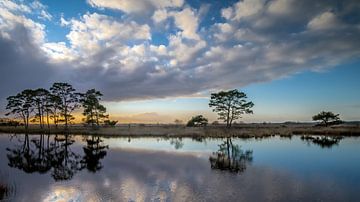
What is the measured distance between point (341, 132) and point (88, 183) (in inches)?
2349

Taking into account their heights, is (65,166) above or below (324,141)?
above

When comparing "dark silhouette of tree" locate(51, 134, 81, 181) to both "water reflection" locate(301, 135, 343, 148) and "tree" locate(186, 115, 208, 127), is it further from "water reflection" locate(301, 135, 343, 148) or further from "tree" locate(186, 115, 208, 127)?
"tree" locate(186, 115, 208, 127)

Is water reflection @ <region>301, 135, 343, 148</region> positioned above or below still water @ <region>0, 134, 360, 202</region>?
below

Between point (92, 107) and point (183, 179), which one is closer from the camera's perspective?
point (183, 179)

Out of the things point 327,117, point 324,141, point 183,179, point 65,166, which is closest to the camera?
point 183,179

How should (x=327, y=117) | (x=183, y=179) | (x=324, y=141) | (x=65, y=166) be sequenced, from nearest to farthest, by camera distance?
(x=183, y=179) → (x=65, y=166) → (x=324, y=141) → (x=327, y=117)

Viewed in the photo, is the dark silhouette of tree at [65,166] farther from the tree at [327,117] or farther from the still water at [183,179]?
the tree at [327,117]

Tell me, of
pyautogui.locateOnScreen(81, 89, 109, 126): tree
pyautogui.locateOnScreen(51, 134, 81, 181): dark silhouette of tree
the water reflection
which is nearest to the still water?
pyautogui.locateOnScreen(51, 134, 81, 181): dark silhouette of tree

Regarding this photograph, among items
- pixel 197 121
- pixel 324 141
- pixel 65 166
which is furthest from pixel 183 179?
pixel 197 121

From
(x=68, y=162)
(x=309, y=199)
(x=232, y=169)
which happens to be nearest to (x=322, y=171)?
(x=232, y=169)

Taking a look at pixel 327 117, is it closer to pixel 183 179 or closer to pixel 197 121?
pixel 197 121

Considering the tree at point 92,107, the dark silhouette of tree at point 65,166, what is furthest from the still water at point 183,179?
the tree at point 92,107

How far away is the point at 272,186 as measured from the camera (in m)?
14.9

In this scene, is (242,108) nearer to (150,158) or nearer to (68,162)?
(150,158)
